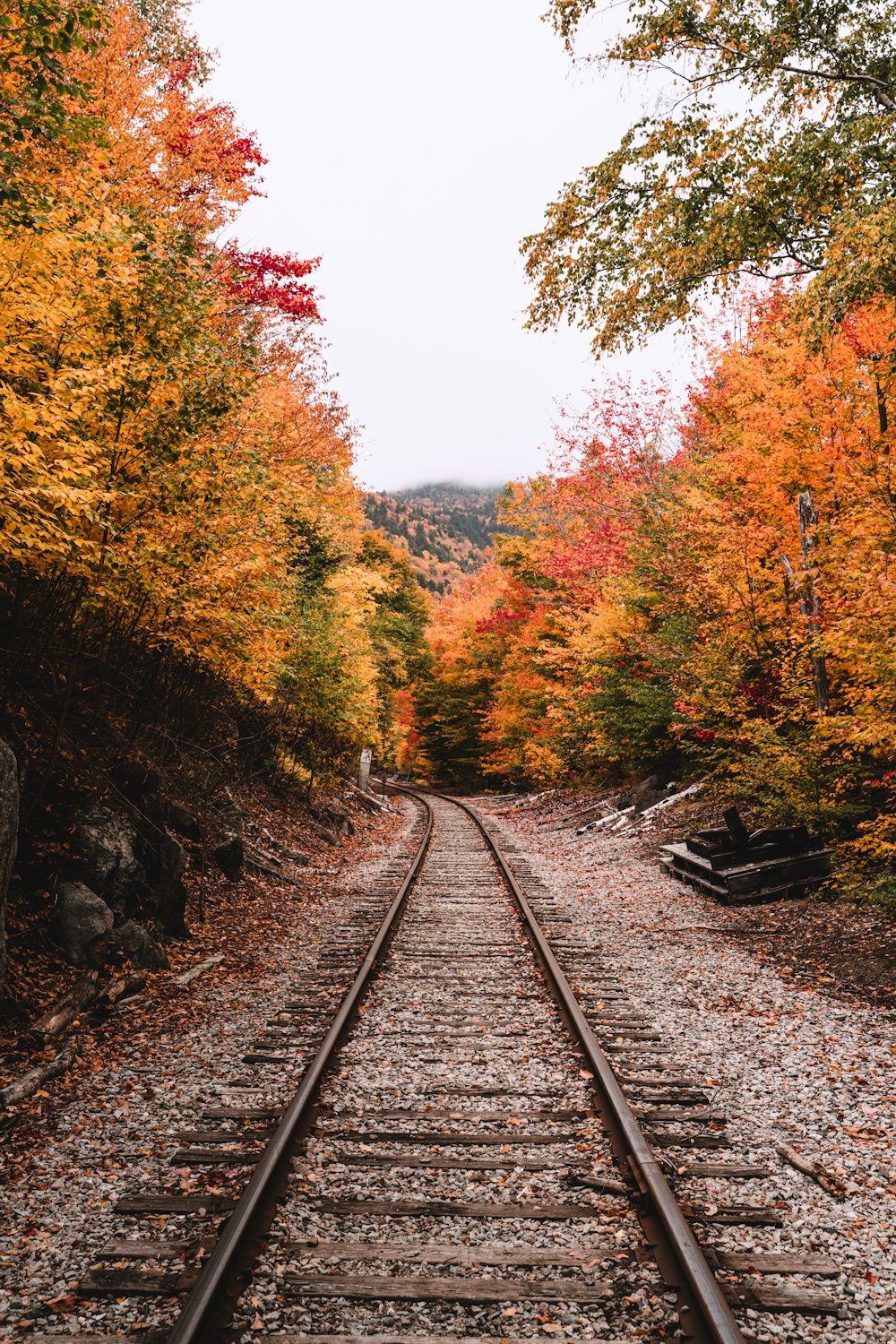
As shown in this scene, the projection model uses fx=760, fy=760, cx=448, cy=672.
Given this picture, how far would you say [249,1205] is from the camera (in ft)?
11.1

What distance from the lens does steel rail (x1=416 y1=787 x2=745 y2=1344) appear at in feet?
8.98

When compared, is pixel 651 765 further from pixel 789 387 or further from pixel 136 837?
pixel 136 837

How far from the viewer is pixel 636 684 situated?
60.0ft

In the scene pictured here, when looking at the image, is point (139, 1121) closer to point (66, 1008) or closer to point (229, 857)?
point (66, 1008)

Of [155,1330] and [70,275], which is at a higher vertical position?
[70,275]

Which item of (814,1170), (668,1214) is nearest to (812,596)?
(814,1170)

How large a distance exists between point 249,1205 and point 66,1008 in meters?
2.98

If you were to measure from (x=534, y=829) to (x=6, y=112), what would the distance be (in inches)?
751

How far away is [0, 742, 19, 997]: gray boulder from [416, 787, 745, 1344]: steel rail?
13.3 ft

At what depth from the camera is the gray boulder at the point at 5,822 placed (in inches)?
201

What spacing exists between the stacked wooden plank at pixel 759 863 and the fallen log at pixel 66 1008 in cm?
766

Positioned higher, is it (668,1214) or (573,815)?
(668,1214)

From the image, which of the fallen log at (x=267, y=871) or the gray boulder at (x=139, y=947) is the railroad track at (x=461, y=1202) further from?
the fallen log at (x=267, y=871)

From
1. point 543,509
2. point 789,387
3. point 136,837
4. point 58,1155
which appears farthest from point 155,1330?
point 543,509
